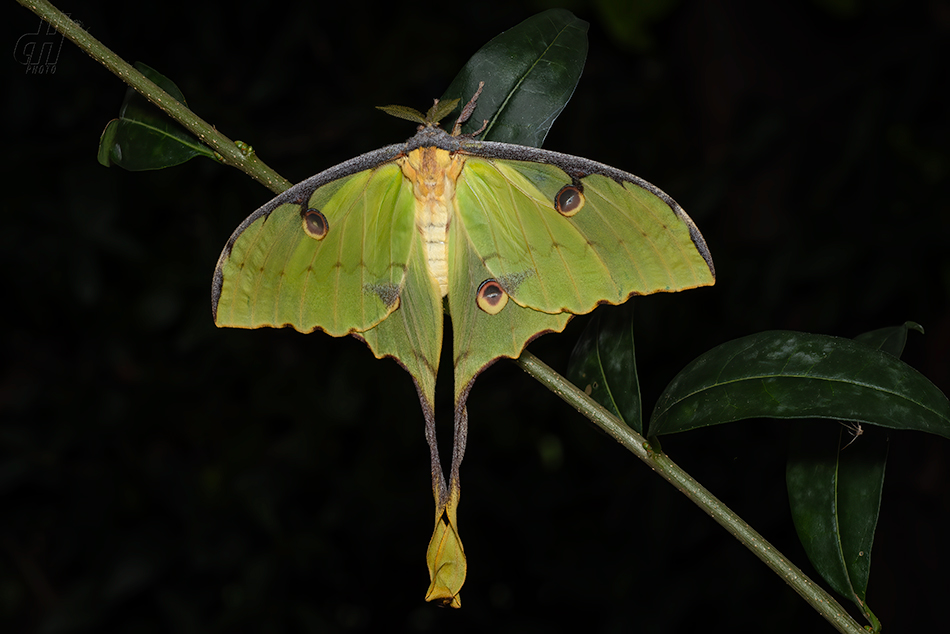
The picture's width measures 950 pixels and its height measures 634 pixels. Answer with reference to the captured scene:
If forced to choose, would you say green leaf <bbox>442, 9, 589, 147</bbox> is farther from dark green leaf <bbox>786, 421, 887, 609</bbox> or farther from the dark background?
the dark background

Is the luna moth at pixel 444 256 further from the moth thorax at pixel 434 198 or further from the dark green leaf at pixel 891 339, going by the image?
the dark green leaf at pixel 891 339

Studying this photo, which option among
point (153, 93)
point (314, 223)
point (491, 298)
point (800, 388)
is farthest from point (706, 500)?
point (153, 93)

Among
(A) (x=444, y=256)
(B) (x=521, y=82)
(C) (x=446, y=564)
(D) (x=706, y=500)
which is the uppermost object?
(B) (x=521, y=82)

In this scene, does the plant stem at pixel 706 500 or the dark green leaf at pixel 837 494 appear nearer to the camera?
the plant stem at pixel 706 500

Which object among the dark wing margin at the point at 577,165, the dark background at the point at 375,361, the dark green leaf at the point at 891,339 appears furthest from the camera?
the dark background at the point at 375,361

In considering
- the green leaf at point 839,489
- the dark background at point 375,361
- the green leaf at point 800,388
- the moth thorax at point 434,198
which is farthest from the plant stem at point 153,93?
the dark background at point 375,361

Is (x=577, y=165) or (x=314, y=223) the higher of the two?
(x=577, y=165)

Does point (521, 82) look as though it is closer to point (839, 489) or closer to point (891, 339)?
point (891, 339)
